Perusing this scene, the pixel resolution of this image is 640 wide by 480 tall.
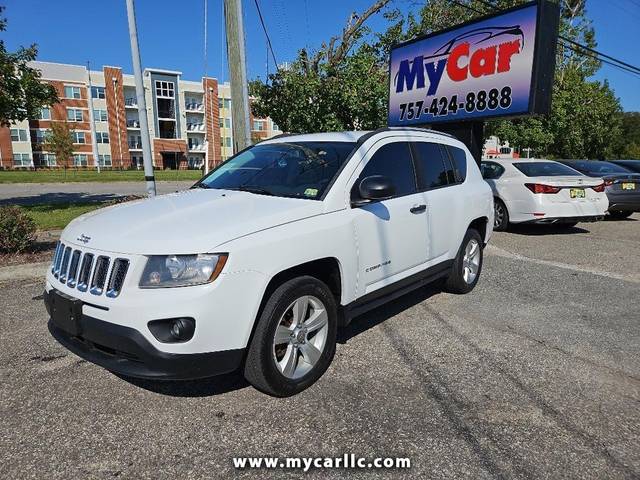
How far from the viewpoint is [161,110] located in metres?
69.4

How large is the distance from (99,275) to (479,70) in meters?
8.29

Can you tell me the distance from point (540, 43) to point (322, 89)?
763cm

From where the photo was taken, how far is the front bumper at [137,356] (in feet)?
8.28

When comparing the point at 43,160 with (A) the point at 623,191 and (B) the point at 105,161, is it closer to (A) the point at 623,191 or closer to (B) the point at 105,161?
(B) the point at 105,161

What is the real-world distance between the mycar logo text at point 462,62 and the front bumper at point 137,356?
7913mm

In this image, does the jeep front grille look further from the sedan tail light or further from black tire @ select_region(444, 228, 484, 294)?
the sedan tail light

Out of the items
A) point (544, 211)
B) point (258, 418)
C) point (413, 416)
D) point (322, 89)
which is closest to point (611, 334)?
point (413, 416)

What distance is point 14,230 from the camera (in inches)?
264

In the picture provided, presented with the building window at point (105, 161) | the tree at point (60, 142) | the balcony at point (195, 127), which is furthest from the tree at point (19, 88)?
the balcony at point (195, 127)

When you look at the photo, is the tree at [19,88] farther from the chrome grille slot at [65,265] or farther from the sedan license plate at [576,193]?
the sedan license plate at [576,193]

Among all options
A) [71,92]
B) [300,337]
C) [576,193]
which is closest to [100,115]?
[71,92]

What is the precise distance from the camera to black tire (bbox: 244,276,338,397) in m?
2.79

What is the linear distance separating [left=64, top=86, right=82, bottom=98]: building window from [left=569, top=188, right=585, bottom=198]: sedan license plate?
68.6m

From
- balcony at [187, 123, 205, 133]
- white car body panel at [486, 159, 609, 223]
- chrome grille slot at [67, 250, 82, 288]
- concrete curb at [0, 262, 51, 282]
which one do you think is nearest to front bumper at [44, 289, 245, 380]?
chrome grille slot at [67, 250, 82, 288]
